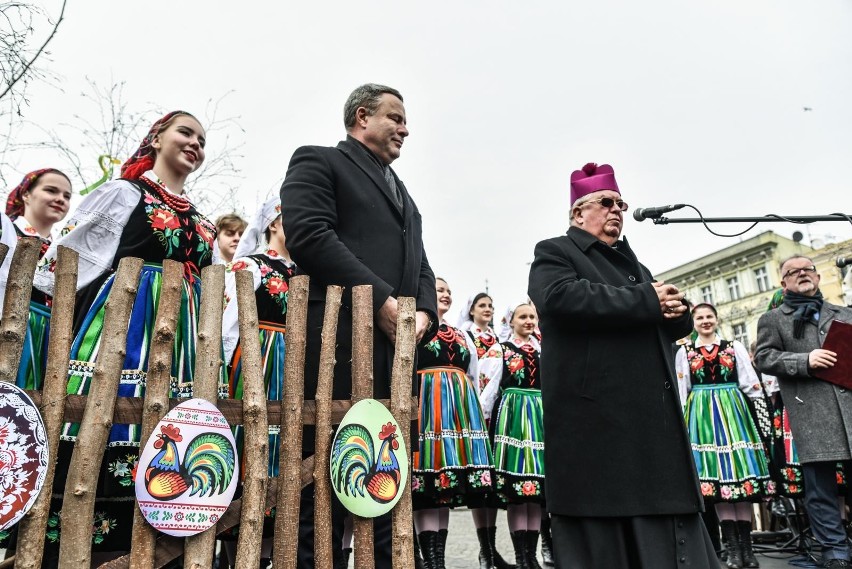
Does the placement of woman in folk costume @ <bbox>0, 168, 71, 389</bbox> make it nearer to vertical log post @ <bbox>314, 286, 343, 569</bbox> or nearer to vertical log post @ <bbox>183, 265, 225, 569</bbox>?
vertical log post @ <bbox>183, 265, 225, 569</bbox>

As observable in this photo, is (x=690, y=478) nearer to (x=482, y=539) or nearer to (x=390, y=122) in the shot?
(x=390, y=122)

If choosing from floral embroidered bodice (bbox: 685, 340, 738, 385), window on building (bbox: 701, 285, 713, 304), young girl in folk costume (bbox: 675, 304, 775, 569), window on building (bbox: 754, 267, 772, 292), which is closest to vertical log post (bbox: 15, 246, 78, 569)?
young girl in folk costume (bbox: 675, 304, 775, 569)

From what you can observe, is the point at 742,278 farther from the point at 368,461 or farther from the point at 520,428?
the point at 368,461

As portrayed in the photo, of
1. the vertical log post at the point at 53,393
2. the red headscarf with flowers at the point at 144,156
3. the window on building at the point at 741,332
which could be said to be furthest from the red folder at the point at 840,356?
the window on building at the point at 741,332

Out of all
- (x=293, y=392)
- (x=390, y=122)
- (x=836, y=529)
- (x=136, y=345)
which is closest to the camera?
(x=293, y=392)

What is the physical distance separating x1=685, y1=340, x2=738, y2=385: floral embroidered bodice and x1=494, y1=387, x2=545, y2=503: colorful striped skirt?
161 centimetres

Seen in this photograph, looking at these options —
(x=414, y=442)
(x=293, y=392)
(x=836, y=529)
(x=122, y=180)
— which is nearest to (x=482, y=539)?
(x=836, y=529)

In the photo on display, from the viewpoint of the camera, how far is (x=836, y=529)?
15.4ft

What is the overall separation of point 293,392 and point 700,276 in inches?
1662

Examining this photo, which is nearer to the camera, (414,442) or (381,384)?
(381,384)

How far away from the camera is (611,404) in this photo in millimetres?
2680

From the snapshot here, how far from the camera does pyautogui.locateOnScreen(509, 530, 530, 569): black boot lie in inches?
202

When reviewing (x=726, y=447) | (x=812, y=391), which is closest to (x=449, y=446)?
(x=726, y=447)

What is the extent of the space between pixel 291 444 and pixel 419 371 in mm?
3245
